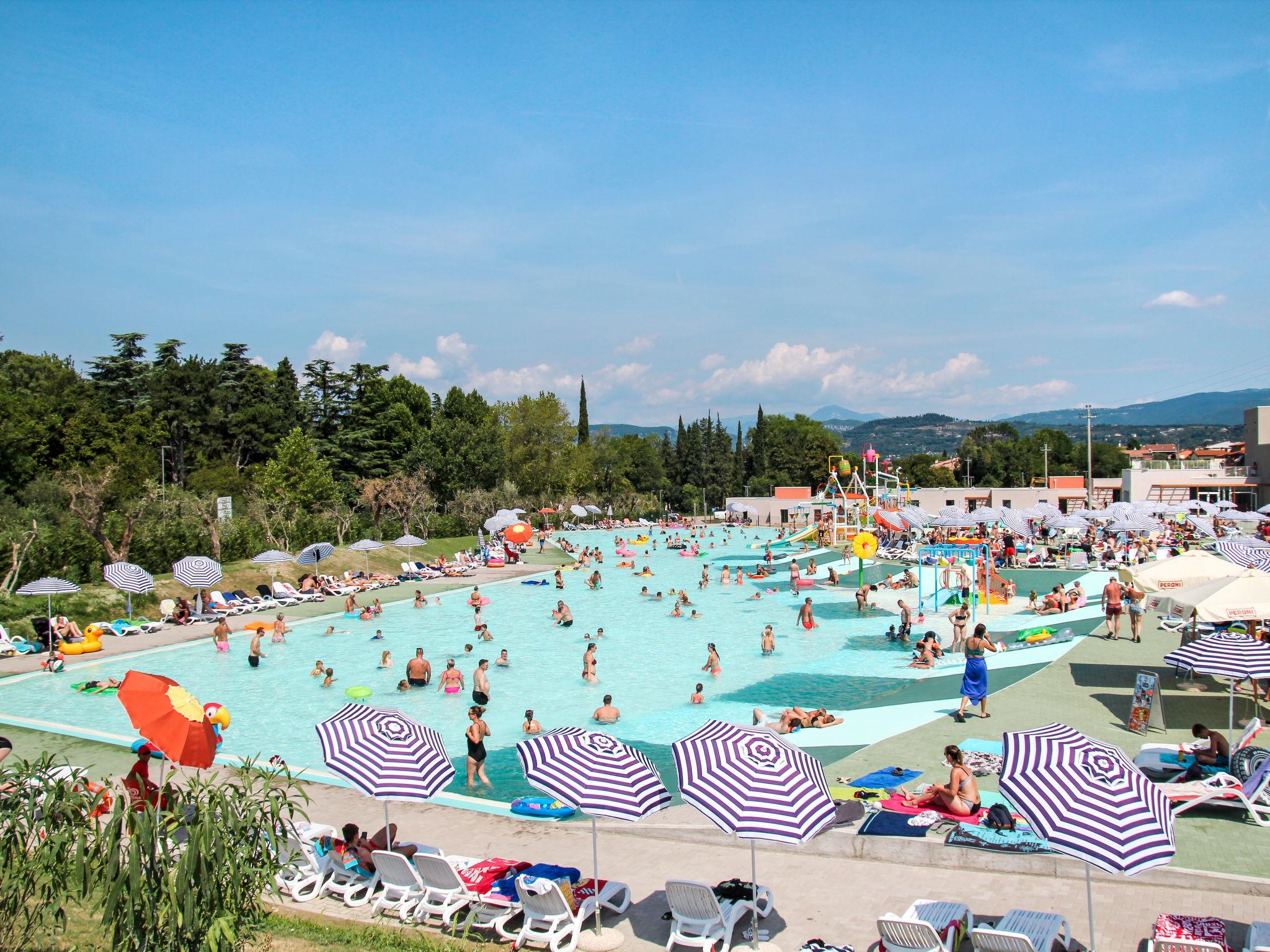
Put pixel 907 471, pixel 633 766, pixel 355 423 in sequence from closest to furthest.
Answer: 1. pixel 633 766
2. pixel 355 423
3. pixel 907 471

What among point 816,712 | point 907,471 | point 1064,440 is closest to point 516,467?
point 816,712

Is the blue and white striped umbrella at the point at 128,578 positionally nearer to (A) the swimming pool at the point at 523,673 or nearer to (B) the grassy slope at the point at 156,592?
(B) the grassy slope at the point at 156,592

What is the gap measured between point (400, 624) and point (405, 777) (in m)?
18.6

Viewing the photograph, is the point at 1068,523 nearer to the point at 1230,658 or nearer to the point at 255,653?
the point at 1230,658

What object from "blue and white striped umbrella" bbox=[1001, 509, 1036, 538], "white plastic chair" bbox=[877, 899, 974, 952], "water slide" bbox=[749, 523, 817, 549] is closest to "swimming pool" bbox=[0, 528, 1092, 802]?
"white plastic chair" bbox=[877, 899, 974, 952]

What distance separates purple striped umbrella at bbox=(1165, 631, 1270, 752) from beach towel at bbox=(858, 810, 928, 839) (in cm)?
409

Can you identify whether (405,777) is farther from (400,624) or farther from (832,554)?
(832,554)

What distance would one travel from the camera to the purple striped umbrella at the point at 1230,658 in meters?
9.12

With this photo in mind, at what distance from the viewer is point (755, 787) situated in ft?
20.1

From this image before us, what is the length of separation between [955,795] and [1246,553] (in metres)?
13.7

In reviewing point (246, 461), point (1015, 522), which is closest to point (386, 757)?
point (1015, 522)

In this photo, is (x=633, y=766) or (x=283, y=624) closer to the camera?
(x=633, y=766)

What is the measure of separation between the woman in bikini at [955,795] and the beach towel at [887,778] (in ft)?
2.31

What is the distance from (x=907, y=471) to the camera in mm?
103875
